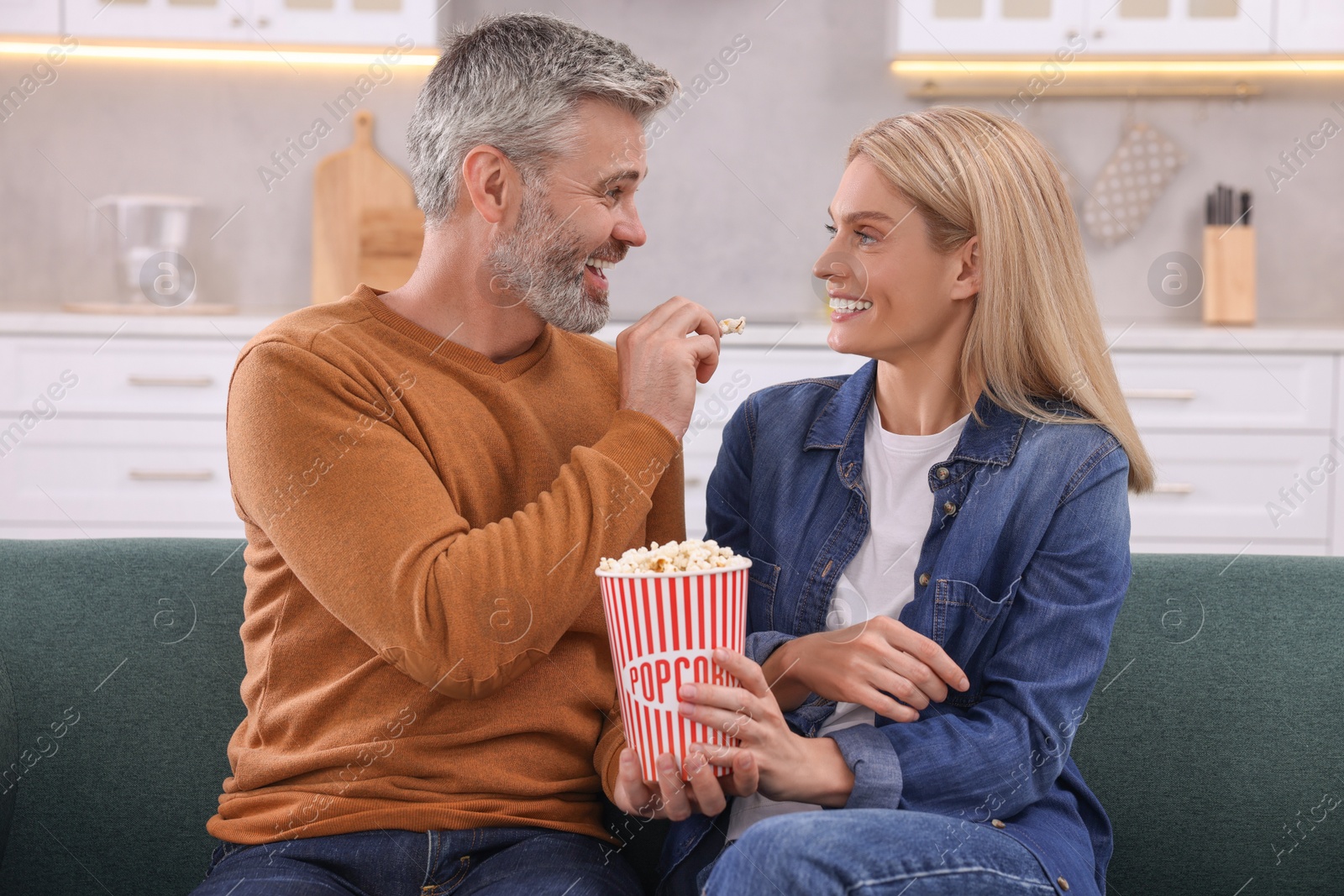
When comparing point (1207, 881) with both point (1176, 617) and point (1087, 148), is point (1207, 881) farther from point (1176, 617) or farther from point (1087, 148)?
point (1087, 148)

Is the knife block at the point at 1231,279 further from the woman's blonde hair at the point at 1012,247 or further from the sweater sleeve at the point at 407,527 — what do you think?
the sweater sleeve at the point at 407,527

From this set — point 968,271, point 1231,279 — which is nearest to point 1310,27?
point 1231,279

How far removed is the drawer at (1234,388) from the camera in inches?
120

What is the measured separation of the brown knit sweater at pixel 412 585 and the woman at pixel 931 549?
0.57ft

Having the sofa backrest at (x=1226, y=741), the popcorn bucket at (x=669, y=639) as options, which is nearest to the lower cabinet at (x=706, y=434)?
the sofa backrest at (x=1226, y=741)

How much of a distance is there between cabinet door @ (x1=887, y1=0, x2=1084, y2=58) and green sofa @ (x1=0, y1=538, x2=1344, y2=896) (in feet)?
7.31

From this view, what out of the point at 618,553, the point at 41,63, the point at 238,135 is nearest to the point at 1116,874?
the point at 618,553

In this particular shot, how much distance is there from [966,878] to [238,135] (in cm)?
337

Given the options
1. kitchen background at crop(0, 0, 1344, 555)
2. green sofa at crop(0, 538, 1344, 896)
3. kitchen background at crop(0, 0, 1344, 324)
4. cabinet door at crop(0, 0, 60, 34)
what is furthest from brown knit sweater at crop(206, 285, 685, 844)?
cabinet door at crop(0, 0, 60, 34)

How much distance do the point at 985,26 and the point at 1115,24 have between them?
36 centimetres

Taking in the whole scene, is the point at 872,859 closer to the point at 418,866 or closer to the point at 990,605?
the point at 990,605

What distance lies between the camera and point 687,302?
1392mm

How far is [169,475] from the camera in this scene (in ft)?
10.2

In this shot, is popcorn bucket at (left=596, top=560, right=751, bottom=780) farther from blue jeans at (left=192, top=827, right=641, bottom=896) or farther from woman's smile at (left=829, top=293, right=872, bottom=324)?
woman's smile at (left=829, top=293, right=872, bottom=324)
